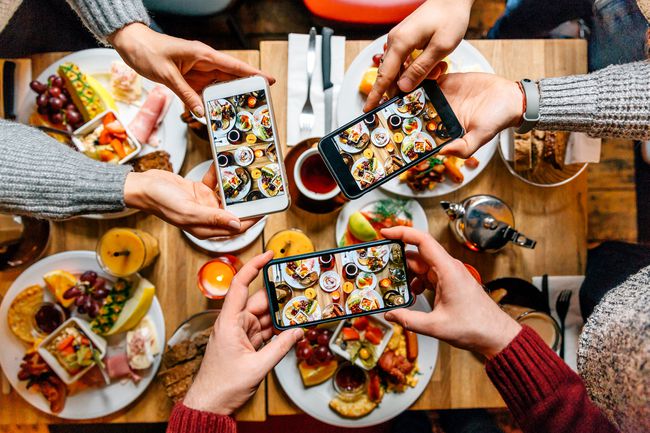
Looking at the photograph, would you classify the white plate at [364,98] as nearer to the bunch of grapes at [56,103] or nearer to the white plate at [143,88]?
the white plate at [143,88]

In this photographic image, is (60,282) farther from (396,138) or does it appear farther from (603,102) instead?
(603,102)

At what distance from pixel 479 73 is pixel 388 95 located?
29 cm

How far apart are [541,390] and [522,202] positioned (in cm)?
63

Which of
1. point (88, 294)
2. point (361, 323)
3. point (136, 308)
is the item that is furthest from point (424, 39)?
point (88, 294)

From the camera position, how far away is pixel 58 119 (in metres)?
1.46

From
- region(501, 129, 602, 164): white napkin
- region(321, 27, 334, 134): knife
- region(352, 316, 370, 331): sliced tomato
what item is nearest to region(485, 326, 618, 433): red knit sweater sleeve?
region(352, 316, 370, 331): sliced tomato

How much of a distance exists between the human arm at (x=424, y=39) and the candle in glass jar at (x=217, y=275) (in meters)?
0.75

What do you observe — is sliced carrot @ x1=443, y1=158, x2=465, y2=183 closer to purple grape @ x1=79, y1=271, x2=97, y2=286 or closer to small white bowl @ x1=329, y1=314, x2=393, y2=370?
small white bowl @ x1=329, y1=314, x2=393, y2=370

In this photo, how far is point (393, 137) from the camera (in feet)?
4.28

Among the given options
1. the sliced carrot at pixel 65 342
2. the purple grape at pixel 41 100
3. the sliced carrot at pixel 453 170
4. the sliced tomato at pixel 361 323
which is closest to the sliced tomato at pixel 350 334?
the sliced tomato at pixel 361 323

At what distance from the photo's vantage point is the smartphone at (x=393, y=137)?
1288 millimetres

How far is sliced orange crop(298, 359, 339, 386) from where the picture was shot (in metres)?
1.41

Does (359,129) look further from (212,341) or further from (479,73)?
(212,341)

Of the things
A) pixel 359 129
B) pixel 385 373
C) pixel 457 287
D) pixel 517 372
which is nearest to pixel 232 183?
pixel 359 129
